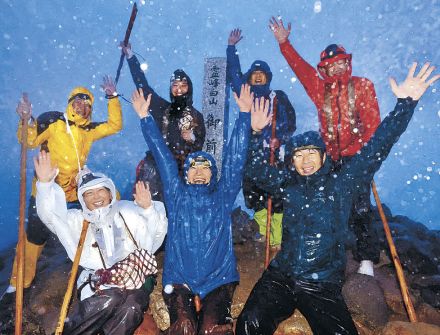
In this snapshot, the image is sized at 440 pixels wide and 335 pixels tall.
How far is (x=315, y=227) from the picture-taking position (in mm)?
4105

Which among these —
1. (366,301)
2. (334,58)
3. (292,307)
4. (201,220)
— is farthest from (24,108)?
(366,301)

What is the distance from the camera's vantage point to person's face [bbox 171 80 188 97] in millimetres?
6520

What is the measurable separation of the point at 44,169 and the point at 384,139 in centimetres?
447

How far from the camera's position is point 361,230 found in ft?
17.5

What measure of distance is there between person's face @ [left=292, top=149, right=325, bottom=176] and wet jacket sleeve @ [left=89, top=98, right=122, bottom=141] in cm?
364

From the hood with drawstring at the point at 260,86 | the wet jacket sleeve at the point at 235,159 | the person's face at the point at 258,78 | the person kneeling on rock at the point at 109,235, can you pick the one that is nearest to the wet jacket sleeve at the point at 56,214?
the person kneeling on rock at the point at 109,235

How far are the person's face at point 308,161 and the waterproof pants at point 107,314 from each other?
2.67 metres

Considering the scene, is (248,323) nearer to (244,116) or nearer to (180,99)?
(244,116)

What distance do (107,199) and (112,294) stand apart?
4.11 feet

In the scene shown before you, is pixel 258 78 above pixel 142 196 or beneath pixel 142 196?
above

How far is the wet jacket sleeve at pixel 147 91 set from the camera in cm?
665

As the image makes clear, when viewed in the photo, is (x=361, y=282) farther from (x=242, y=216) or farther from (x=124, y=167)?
(x=124, y=167)

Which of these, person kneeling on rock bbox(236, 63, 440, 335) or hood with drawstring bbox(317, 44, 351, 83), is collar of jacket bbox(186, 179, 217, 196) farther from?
hood with drawstring bbox(317, 44, 351, 83)

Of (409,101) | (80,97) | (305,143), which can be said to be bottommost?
(305,143)
